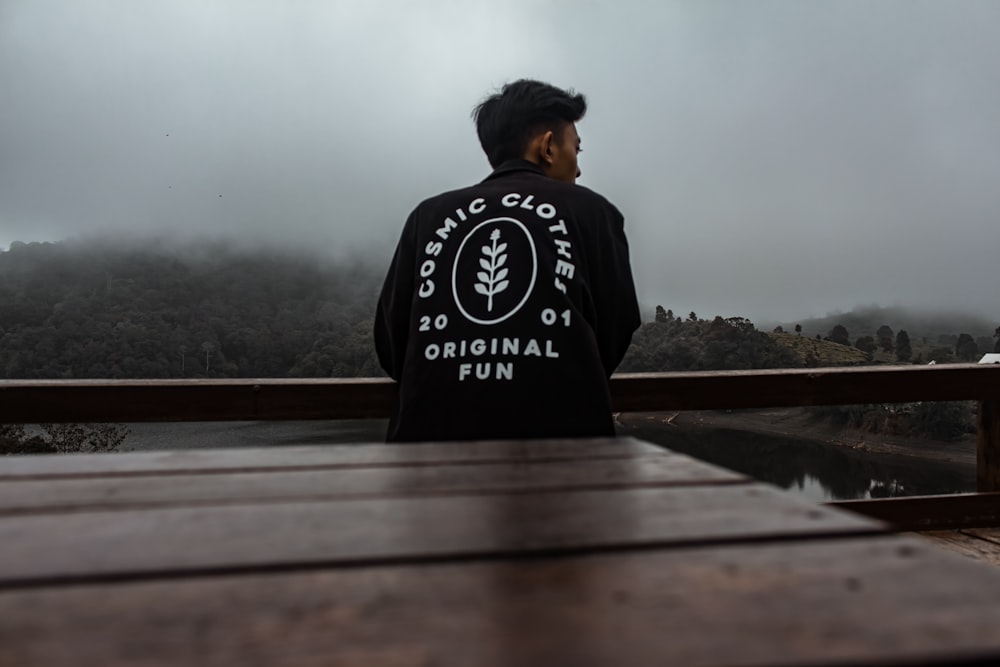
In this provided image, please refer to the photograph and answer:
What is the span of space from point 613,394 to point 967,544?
1.38m

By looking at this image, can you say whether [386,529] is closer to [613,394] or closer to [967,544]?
[613,394]

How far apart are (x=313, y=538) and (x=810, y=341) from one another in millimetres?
10975

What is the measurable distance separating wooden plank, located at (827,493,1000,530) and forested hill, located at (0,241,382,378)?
1.96m

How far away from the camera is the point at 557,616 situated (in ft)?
1.30

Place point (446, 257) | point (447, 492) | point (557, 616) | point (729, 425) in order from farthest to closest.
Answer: point (729, 425)
point (446, 257)
point (447, 492)
point (557, 616)

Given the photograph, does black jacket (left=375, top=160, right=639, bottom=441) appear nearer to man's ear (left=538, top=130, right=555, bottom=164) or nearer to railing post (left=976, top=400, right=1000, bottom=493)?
man's ear (left=538, top=130, right=555, bottom=164)

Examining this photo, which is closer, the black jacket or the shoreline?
the black jacket

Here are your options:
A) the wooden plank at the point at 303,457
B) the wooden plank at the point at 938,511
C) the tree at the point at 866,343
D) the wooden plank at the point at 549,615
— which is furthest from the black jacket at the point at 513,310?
the tree at the point at 866,343

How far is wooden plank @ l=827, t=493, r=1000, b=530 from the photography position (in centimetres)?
215

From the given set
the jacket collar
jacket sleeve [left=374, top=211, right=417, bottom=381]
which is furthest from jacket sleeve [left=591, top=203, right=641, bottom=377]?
jacket sleeve [left=374, top=211, right=417, bottom=381]

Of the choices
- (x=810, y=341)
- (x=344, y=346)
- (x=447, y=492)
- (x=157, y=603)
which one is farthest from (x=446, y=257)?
(x=810, y=341)

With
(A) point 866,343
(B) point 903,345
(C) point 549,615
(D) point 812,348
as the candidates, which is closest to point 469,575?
(C) point 549,615

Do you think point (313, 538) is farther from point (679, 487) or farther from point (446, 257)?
point (446, 257)

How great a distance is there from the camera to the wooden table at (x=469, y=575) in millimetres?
358
